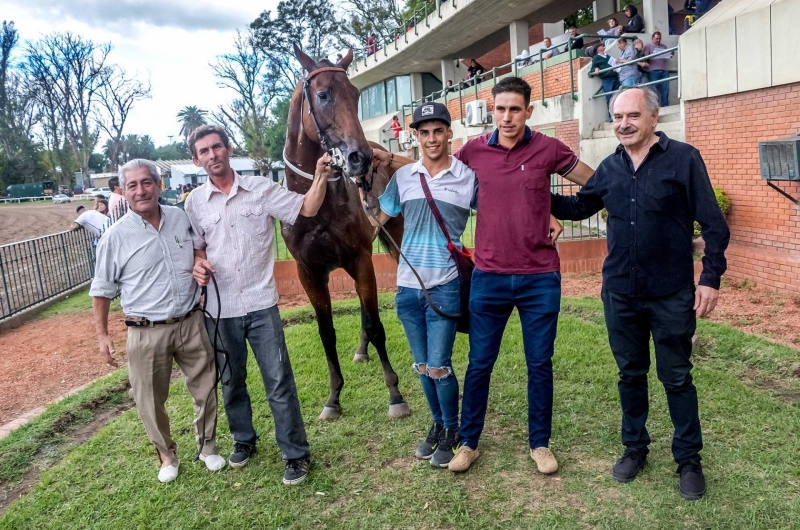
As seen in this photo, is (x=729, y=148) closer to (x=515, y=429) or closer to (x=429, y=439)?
(x=515, y=429)

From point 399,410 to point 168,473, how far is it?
1.68m

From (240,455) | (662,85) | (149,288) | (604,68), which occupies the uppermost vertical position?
(604,68)

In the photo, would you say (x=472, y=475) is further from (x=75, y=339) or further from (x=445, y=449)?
(x=75, y=339)

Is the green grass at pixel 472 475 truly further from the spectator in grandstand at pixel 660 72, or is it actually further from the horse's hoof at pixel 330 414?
the spectator in grandstand at pixel 660 72

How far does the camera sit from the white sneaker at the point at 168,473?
3758 millimetres

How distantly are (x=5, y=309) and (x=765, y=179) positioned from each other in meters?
11.3

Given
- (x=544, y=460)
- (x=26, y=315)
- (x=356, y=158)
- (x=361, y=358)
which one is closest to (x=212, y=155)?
(x=356, y=158)

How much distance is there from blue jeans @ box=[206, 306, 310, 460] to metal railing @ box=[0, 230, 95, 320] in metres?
7.03

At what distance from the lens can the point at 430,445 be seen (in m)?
3.83

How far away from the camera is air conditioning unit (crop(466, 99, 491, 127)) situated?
1806cm

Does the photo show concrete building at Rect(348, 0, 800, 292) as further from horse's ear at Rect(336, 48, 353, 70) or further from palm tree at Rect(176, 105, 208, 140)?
palm tree at Rect(176, 105, 208, 140)

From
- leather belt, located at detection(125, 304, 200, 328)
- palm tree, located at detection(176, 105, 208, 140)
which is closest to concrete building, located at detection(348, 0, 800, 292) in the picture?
leather belt, located at detection(125, 304, 200, 328)

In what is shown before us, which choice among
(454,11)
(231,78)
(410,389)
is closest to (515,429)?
(410,389)

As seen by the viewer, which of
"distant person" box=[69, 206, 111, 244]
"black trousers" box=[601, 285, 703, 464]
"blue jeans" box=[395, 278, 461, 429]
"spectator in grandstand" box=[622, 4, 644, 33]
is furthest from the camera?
"spectator in grandstand" box=[622, 4, 644, 33]
